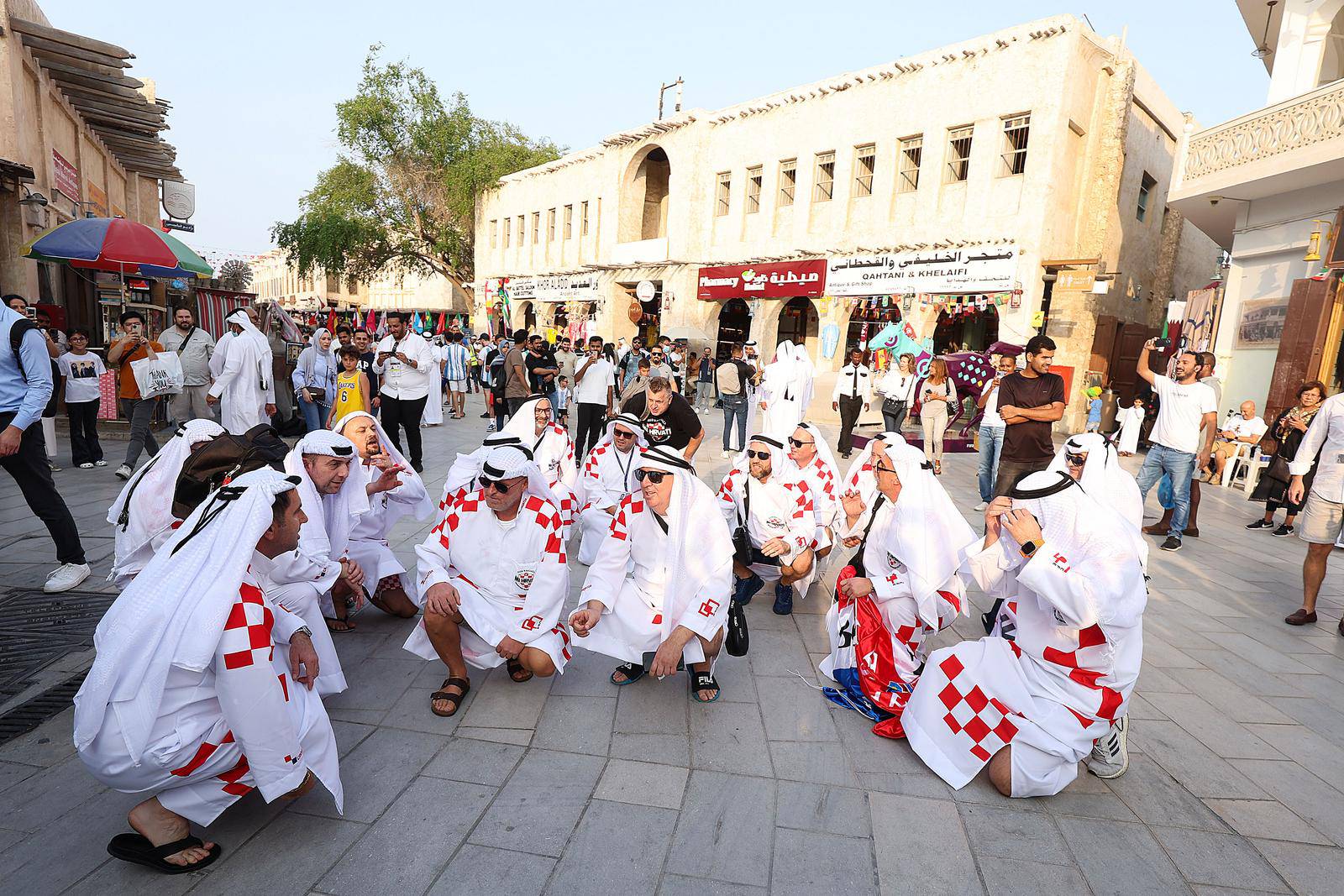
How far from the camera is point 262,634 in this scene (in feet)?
7.41

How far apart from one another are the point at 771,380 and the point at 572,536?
4.12 meters

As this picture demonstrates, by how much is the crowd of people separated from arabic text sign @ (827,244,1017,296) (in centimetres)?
1046

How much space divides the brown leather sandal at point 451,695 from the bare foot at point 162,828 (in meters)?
1.07

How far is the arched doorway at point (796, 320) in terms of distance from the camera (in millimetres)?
20672

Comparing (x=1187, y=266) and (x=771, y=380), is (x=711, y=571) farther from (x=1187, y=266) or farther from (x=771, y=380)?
(x=1187, y=266)

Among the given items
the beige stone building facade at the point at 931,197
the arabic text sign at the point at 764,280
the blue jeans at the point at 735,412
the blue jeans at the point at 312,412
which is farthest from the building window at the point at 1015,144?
the blue jeans at the point at 312,412

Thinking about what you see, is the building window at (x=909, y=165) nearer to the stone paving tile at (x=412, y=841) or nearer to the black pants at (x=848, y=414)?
the black pants at (x=848, y=414)

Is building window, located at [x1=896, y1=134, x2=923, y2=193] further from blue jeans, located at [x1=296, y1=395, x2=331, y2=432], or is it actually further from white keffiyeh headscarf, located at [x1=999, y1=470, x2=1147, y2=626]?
white keffiyeh headscarf, located at [x1=999, y1=470, x2=1147, y2=626]

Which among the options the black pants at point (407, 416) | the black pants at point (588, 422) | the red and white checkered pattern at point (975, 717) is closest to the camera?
the red and white checkered pattern at point (975, 717)

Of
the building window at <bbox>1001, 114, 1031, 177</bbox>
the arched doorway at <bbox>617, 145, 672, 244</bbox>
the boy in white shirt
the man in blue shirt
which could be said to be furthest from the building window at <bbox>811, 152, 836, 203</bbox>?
the man in blue shirt

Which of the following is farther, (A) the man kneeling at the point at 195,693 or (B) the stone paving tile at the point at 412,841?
(B) the stone paving tile at the point at 412,841

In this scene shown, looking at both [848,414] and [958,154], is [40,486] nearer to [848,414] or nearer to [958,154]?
[848,414]

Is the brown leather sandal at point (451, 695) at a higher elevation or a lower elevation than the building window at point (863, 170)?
lower

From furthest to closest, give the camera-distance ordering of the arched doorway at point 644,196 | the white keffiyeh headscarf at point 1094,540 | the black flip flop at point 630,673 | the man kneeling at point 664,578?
the arched doorway at point 644,196, the black flip flop at point 630,673, the man kneeling at point 664,578, the white keffiyeh headscarf at point 1094,540
